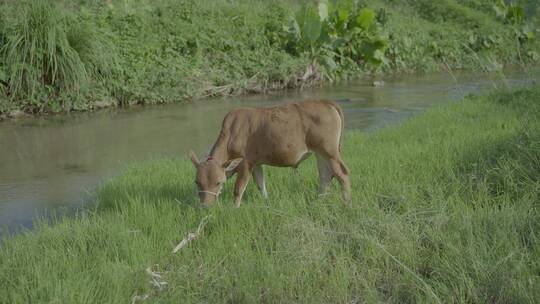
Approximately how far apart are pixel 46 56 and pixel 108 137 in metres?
2.23

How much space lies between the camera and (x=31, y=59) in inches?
443

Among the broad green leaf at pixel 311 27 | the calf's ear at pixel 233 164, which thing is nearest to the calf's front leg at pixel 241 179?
the calf's ear at pixel 233 164

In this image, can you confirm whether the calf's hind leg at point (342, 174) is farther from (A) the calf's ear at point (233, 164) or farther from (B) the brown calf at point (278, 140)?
(A) the calf's ear at point (233, 164)

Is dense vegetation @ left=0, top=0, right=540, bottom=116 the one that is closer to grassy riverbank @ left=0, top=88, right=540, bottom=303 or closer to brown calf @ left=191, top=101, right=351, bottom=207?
grassy riverbank @ left=0, top=88, right=540, bottom=303

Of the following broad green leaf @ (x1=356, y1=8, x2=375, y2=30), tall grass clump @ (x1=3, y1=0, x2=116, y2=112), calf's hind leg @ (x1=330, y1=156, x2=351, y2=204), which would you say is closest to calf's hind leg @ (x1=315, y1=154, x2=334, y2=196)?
calf's hind leg @ (x1=330, y1=156, x2=351, y2=204)

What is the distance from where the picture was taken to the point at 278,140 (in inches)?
228

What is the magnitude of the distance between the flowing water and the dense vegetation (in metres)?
0.44

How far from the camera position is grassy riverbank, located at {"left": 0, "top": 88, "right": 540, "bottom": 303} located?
4.11 m

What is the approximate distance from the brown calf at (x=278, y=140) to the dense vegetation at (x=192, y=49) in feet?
7.00

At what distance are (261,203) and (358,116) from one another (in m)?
6.70

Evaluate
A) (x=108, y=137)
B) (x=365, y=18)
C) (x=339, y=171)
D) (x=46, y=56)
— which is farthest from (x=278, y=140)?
(x=365, y=18)

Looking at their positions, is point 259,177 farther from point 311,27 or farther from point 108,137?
point 311,27

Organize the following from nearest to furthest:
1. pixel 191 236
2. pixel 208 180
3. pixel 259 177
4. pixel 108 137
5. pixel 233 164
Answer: pixel 191 236, pixel 208 180, pixel 233 164, pixel 259 177, pixel 108 137

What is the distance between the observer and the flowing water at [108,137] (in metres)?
7.50
